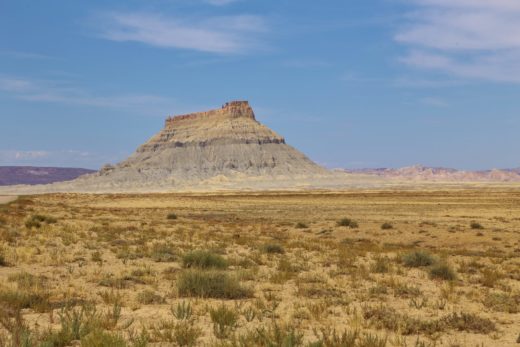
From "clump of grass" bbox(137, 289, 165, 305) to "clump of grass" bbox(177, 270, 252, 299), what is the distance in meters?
0.68

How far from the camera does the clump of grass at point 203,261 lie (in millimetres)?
13797

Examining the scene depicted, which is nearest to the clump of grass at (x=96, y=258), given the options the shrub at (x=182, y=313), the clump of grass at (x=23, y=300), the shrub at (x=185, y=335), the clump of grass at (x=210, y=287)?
the clump of grass at (x=210, y=287)

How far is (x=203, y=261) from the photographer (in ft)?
45.4

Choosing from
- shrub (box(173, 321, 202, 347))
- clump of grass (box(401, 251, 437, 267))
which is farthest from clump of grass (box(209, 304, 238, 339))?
clump of grass (box(401, 251, 437, 267))

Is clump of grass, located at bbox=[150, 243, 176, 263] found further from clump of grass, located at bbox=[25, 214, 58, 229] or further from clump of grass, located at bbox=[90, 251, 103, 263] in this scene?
clump of grass, located at bbox=[25, 214, 58, 229]

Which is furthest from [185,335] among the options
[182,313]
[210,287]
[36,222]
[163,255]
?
[36,222]

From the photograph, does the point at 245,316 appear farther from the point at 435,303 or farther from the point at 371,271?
the point at 371,271

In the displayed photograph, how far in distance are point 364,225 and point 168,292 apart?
2348cm

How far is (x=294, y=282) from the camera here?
40.1 feet

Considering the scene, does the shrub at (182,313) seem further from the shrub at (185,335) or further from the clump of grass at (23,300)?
the clump of grass at (23,300)

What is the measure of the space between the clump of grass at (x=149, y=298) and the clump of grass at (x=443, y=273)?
7.30 m

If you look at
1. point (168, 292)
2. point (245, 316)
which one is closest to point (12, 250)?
point (168, 292)

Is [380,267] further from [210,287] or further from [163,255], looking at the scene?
[163,255]

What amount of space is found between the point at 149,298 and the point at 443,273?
7.77 meters
